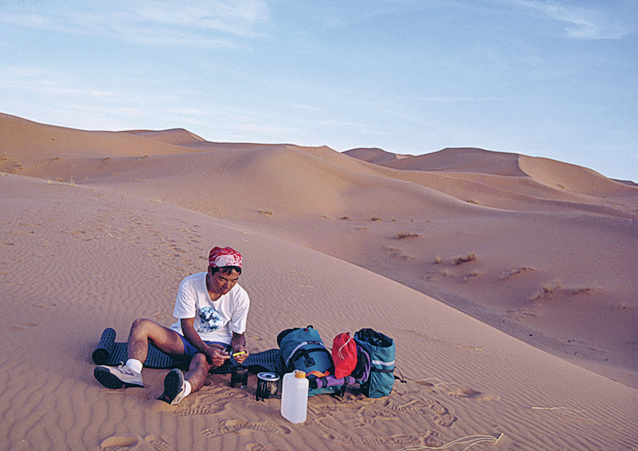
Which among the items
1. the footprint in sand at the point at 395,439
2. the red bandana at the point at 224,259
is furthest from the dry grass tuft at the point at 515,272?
the red bandana at the point at 224,259

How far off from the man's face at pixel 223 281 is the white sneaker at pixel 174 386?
31.1 inches

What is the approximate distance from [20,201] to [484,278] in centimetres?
1251

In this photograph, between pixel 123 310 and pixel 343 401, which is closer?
pixel 343 401

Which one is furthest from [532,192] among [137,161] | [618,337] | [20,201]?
[20,201]

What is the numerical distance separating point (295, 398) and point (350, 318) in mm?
3787

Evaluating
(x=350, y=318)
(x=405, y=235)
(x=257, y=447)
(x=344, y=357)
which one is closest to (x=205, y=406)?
(x=257, y=447)

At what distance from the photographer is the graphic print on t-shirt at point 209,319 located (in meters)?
3.85

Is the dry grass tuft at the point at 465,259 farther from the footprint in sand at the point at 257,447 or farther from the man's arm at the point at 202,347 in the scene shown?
the footprint in sand at the point at 257,447

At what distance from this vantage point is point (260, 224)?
67.9 ft

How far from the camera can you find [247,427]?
3.16 metres

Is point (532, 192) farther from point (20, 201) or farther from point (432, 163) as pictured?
point (20, 201)

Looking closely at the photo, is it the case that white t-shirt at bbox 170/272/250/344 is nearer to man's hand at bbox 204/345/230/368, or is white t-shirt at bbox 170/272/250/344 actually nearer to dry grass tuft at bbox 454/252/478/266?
man's hand at bbox 204/345/230/368

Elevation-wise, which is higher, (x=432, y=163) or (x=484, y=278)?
(x=432, y=163)

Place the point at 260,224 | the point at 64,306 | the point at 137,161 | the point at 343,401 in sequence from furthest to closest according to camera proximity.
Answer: the point at 137,161
the point at 260,224
the point at 64,306
the point at 343,401
